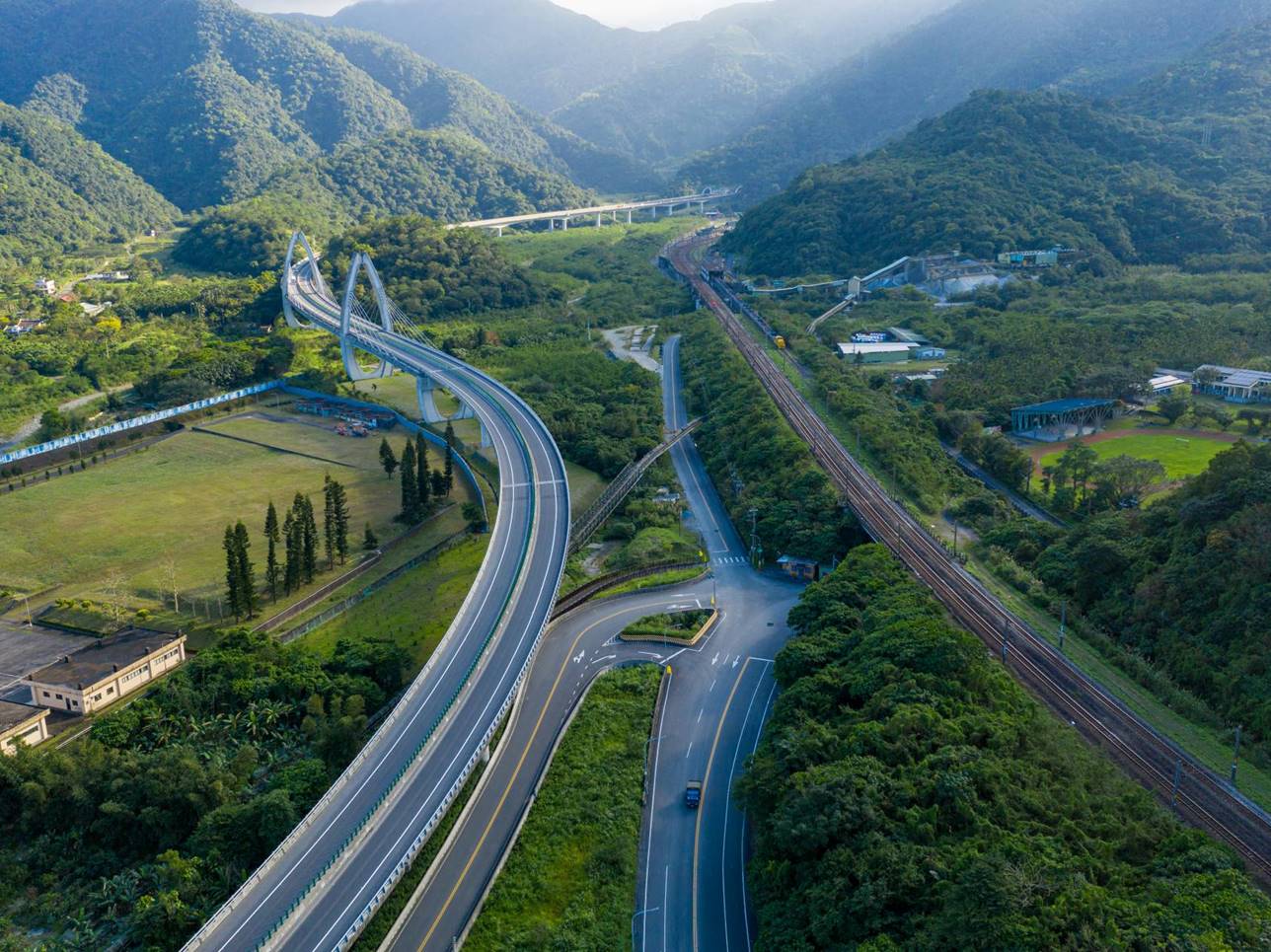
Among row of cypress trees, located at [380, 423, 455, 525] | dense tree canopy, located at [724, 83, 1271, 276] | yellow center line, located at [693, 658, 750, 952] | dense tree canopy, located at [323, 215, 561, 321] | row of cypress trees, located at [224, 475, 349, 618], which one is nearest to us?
yellow center line, located at [693, 658, 750, 952]

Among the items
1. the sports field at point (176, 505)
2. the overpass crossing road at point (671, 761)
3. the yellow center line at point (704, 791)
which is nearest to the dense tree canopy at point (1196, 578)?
the overpass crossing road at point (671, 761)

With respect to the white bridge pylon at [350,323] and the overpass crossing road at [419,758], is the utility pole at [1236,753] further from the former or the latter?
the white bridge pylon at [350,323]

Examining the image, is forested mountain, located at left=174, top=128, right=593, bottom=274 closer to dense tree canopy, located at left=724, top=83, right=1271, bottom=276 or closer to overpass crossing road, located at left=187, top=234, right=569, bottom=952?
dense tree canopy, located at left=724, top=83, right=1271, bottom=276

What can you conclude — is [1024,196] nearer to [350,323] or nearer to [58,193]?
[350,323]

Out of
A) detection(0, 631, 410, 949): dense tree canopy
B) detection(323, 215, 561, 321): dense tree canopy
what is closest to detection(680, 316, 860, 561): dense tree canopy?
detection(0, 631, 410, 949): dense tree canopy

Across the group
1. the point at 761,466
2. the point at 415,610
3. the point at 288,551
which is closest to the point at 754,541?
the point at 761,466

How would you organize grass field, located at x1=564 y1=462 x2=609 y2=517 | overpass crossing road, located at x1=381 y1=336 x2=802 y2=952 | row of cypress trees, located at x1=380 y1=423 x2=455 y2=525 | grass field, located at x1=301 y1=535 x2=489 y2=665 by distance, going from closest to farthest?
overpass crossing road, located at x1=381 y1=336 x2=802 y2=952, grass field, located at x1=301 y1=535 x2=489 y2=665, row of cypress trees, located at x1=380 y1=423 x2=455 y2=525, grass field, located at x1=564 y1=462 x2=609 y2=517
